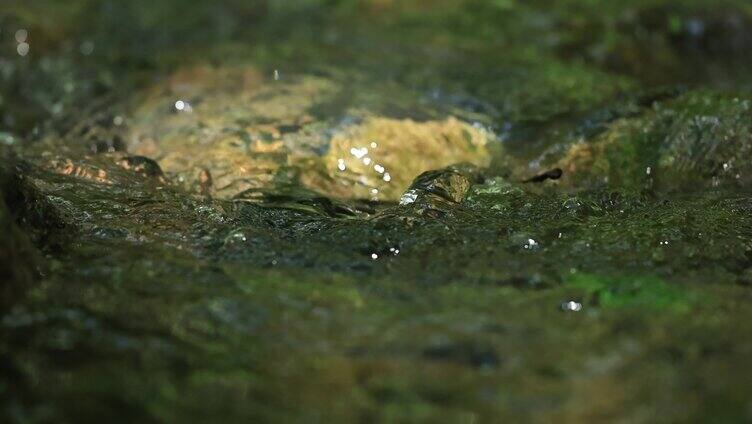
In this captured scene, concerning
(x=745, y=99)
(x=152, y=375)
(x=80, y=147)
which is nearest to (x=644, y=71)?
(x=745, y=99)

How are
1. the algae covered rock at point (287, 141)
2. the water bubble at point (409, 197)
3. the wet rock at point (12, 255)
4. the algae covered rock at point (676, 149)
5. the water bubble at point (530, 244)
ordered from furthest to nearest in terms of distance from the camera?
the algae covered rock at point (287, 141)
the algae covered rock at point (676, 149)
the water bubble at point (409, 197)
the water bubble at point (530, 244)
the wet rock at point (12, 255)

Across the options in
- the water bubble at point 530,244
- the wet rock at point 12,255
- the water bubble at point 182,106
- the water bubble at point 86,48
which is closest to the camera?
the wet rock at point 12,255

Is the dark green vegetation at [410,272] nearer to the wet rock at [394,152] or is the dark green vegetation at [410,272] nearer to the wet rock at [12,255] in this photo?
the wet rock at [12,255]

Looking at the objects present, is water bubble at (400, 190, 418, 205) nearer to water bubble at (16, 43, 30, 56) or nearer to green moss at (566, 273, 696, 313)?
green moss at (566, 273, 696, 313)

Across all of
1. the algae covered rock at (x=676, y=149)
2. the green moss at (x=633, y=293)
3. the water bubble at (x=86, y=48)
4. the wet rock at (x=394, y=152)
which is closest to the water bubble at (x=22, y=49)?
the water bubble at (x=86, y=48)

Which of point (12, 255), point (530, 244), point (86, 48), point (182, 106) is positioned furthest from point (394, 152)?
point (86, 48)

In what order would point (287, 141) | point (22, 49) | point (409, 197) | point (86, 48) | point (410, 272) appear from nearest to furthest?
point (410, 272)
point (409, 197)
point (287, 141)
point (22, 49)
point (86, 48)

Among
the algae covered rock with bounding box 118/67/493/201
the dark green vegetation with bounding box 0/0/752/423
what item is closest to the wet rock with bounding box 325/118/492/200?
the algae covered rock with bounding box 118/67/493/201

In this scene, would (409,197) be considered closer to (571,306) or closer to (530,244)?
(530,244)

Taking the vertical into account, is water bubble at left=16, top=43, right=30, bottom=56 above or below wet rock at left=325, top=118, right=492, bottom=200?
above
